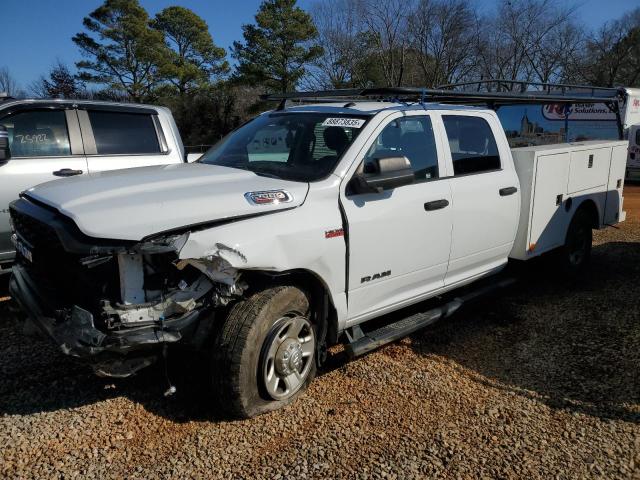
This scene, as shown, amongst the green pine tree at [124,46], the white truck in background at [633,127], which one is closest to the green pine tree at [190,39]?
the green pine tree at [124,46]

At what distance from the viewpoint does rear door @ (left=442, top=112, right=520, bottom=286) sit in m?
4.46

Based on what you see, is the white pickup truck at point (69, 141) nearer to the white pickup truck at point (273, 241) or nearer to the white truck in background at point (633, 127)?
the white pickup truck at point (273, 241)

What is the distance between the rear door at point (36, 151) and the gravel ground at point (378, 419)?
127cm

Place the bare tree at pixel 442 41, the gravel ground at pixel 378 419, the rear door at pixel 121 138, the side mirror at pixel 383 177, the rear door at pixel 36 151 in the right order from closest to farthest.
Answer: the gravel ground at pixel 378 419 < the side mirror at pixel 383 177 < the rear door at pixel 36 151 < the rear door at pixel 121 138 < the bare tree at pixel 442 41

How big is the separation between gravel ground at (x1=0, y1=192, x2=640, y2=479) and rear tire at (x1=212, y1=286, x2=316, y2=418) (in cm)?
15

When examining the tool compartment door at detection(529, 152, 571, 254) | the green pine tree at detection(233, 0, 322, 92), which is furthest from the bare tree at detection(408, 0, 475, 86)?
the tool compartment door at detection(529, 152, 571, 254)

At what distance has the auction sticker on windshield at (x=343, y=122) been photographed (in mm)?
3914

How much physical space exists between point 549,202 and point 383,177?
2.65 m

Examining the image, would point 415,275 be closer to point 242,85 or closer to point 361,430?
point 361,430

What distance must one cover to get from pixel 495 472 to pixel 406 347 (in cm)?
162

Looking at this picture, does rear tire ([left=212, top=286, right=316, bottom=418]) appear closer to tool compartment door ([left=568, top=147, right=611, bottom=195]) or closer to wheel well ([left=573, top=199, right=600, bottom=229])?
tool compartment door ([left=568, top=147, right=611, bottom=195])

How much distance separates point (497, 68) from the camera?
37500mm

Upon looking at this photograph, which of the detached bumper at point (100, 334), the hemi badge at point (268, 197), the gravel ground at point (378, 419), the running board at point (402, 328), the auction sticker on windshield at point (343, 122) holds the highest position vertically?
the auction sticker on windshield at point (343, 122)

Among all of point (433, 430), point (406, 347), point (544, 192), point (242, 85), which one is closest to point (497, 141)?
point (544, 192)
